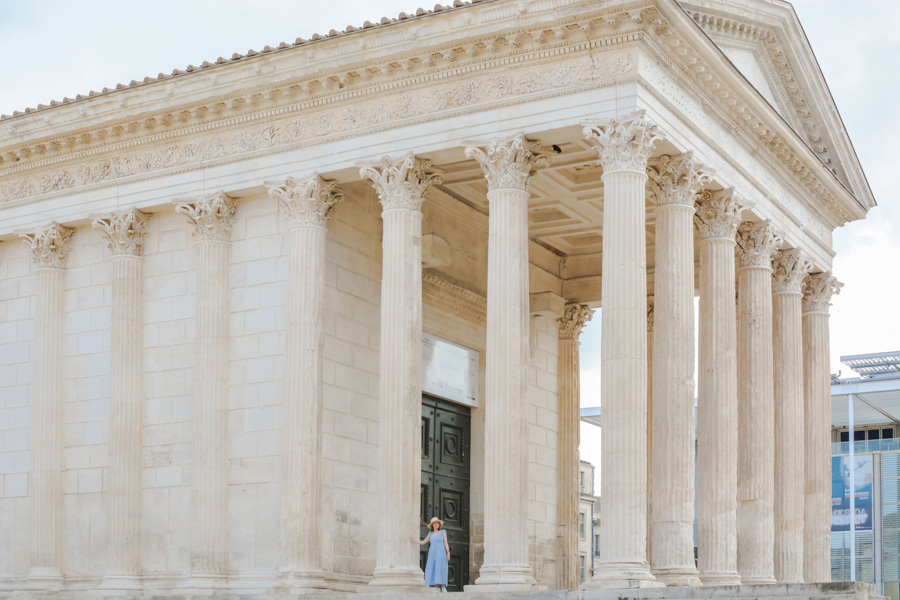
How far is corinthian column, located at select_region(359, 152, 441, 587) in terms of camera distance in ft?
74.2

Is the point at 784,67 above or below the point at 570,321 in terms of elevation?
above

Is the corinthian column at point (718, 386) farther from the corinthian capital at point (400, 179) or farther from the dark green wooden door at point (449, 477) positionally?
the dark green wooden door at point (449, 477)

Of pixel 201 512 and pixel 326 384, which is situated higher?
pixel 326 384

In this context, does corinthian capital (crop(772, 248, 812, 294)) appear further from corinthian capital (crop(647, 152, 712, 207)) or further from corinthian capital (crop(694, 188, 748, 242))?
corinthian capital (crop(647, 152, 712, 207))

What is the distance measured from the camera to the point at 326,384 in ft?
80.8

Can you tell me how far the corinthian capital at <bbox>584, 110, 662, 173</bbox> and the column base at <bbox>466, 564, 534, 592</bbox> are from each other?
6526 millimetres

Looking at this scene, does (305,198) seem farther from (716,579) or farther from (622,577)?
(716,579)

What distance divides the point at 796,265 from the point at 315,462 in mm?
11576

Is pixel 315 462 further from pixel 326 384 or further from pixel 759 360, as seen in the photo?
pixel 759 360

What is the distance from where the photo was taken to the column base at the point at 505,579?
21078 millimetres

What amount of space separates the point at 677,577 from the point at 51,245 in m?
14.3

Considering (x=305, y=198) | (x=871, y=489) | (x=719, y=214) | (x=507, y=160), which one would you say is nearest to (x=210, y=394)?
(x=305, y=198)

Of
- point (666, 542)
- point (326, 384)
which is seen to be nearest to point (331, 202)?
point (326, 384)

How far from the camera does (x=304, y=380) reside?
941 inches
